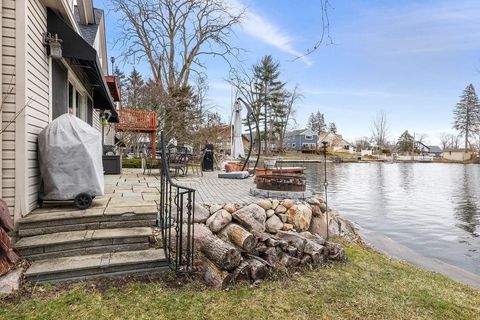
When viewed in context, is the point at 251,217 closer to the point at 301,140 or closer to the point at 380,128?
the point at 301,140

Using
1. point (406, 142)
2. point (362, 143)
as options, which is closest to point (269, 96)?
point (406, 142)

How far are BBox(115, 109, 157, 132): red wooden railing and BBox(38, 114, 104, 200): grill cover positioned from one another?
834 cm

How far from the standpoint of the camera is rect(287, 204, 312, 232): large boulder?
5215 millimetres

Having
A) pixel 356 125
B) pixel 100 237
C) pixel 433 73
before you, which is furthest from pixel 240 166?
pixel 356 125

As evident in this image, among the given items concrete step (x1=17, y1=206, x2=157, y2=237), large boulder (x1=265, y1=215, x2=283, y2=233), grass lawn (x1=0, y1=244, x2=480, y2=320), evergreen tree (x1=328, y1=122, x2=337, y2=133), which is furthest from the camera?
evergreen tree (x1=328, y1=122, x2=337, y2=133)

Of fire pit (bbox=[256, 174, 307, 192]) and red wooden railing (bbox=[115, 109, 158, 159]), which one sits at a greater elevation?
red wooden railing (bbox=[115, 109, 158, 159])

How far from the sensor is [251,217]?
4.71 meters

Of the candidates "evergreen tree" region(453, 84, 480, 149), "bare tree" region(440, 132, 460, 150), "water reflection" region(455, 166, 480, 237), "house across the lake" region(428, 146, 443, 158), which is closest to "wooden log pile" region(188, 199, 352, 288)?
Result: "water reflection" region(455, 166, 480, 237)

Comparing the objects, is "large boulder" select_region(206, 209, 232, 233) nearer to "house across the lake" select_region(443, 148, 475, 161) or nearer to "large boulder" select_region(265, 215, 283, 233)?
"large boulder" select_region(265, 215, 283, 233)

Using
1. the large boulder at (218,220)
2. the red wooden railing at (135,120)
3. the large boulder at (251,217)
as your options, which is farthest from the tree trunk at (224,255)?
the red wooden railing at (135,120)

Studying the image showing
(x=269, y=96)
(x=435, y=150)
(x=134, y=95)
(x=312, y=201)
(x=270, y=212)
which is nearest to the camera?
(x=270, y=212)

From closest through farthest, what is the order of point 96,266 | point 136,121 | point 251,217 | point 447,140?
1. point 96,266
2. point 251,217
3. point 136,121
4. point 447,140

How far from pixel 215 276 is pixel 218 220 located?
135 centimetres

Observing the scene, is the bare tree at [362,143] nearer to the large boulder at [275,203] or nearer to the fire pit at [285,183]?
the fire pit at [285,183]
